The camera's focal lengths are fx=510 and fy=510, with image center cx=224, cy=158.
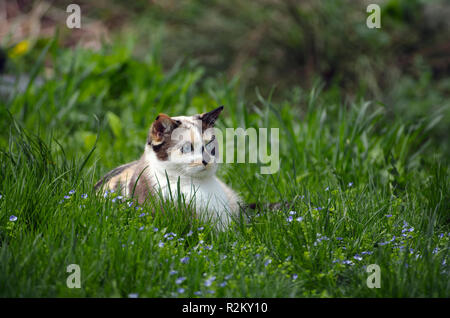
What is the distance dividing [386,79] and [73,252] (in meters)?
4.85

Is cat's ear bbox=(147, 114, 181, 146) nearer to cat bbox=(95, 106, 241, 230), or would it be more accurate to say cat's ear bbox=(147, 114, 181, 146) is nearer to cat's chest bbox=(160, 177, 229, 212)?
cat bbox=(95, 106, 241, 230)

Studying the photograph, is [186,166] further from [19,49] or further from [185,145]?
[19,49]

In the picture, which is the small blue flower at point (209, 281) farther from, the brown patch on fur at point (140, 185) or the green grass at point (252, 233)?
the brown patch on fur at point (140, 185)

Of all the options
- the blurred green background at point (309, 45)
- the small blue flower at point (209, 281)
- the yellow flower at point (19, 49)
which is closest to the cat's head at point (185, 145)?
the small blue flower at point (209, 281)

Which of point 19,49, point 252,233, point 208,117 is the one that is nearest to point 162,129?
point 208,117

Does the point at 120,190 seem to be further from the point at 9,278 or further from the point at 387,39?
the point at 387,39

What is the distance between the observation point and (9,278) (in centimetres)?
211

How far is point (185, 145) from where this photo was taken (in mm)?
2766

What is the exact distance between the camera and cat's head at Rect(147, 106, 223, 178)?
2758 millimetres

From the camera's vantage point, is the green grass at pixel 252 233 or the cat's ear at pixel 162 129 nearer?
the green grass at pixel 252 233

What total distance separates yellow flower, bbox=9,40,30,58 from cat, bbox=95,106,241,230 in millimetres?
3941

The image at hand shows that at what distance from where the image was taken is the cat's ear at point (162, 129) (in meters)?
2.76

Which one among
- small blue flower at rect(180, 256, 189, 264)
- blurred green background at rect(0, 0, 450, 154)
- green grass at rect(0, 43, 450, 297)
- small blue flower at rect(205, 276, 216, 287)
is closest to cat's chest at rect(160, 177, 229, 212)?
green grass at rect(0, 43, 450, 297)

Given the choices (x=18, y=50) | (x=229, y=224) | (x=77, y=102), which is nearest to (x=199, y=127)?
(x=229, y=224)
